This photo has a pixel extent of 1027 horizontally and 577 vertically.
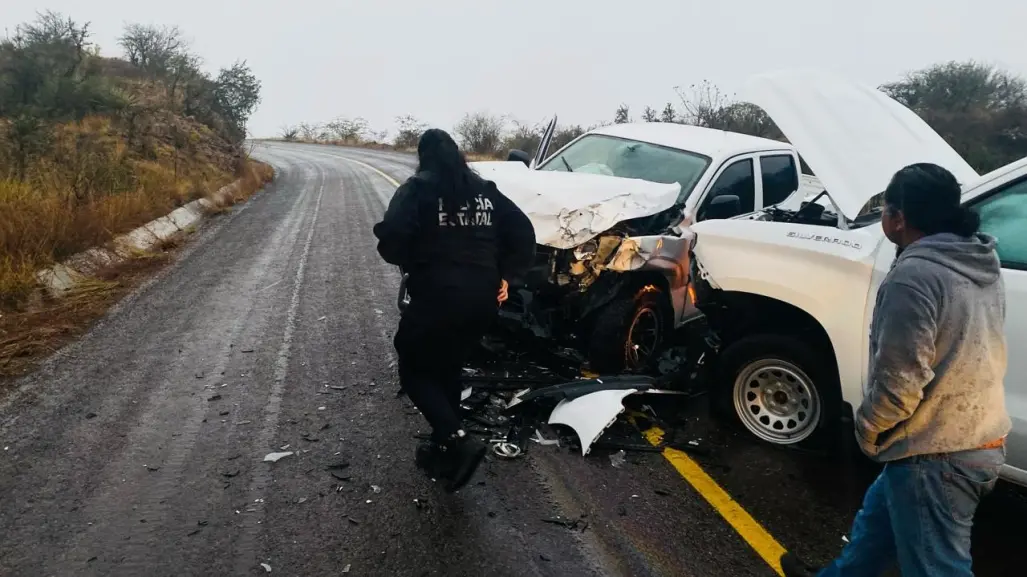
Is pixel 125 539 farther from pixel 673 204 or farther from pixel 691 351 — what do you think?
pixel 673 204

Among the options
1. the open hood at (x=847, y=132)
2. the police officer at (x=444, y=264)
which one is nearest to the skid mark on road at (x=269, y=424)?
the police officer at (x=444, y=264)

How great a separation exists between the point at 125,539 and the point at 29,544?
38cm

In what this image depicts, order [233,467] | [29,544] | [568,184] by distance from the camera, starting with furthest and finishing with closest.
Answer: [568,184], [233,467], [29,544]

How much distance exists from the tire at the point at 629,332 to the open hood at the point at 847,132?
160cm

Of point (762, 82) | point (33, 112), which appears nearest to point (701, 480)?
point (762, 82)

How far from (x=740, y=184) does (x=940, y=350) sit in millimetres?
4144

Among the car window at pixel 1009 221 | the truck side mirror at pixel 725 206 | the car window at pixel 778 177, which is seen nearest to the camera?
the car window at pixel 1009 221

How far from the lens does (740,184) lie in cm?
601

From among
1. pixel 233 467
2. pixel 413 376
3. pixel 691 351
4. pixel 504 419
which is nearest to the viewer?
pixel 413 376

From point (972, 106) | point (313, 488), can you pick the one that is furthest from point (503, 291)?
point (972, 106)

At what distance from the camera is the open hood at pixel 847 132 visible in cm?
360

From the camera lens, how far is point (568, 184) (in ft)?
17.2

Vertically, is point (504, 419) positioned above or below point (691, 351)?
below

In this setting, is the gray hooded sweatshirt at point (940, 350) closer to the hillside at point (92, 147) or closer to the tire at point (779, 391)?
the tire at point (779, 391)
